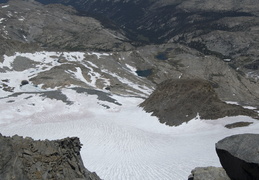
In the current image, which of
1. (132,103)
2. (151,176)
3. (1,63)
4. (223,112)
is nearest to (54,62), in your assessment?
(1,63)

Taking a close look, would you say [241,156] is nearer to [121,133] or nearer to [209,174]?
[209,174]

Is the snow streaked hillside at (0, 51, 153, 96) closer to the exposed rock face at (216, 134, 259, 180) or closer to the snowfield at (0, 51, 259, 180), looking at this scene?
the snowfield at (0, 51, 259, 180)

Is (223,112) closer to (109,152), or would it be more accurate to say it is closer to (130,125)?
(130,125)

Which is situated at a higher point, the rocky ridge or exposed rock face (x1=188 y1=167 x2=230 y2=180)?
the rocky ridge

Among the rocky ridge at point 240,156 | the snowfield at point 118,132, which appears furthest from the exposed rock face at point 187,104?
the rocky ridge at point 240,156

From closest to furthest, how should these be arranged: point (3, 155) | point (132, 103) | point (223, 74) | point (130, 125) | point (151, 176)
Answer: point (3, 155) → point (151, 176) → point (130, 125) → point (132, 103) → point (223, 74)

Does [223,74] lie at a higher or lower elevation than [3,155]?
lower

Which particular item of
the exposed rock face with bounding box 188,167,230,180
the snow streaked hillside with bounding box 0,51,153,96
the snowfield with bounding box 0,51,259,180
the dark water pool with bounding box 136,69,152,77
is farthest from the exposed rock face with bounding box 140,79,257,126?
the dark water pool with bounding box 136,69,152,77

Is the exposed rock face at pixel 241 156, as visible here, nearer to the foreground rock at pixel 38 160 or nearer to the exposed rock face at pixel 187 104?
the foreground rock at pixel 38 160
